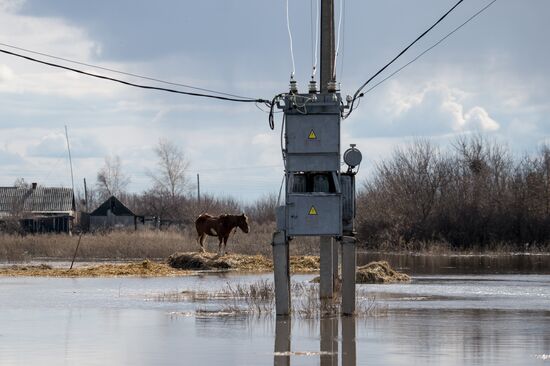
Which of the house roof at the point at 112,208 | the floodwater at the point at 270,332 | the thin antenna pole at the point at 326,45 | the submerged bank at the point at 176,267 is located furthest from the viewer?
the house roof at the point at 112,208

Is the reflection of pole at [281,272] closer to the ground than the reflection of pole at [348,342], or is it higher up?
higher up

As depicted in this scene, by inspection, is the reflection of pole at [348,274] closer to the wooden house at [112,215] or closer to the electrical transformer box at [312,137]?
the electrical transformer box at [312,137]

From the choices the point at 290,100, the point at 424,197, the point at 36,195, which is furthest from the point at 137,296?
the point at 36,195

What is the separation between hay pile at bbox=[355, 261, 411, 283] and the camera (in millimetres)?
32188

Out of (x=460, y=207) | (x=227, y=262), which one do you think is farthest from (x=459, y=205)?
(x=227, y=262)

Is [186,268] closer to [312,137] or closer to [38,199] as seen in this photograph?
[312,137]

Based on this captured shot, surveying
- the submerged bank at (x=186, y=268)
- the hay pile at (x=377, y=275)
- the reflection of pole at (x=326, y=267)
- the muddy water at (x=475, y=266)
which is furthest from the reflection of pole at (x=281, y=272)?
the muddy water at (x=475, y=266)

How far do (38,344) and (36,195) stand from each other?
9351cm

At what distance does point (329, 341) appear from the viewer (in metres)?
17.5

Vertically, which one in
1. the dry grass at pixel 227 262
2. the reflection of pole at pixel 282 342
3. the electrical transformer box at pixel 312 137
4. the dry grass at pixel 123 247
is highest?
the electrical transformer box at pixel 312 137

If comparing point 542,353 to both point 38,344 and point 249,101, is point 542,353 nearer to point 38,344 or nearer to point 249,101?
point 38,344

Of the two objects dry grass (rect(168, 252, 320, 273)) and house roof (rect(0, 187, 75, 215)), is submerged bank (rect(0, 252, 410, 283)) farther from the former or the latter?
house roof (rect(0, 187, 75, 215))

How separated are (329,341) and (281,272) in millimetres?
3413

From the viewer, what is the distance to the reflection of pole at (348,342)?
1542 cm
